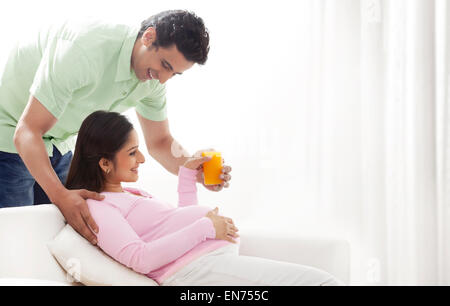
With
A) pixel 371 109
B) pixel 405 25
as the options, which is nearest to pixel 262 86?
pixel 371 109

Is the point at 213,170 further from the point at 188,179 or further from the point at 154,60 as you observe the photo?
the point at 154,60

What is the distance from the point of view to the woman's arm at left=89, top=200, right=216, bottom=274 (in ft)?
3.77

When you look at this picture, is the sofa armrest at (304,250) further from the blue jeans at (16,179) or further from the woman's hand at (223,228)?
the blue jeans at (16,179)

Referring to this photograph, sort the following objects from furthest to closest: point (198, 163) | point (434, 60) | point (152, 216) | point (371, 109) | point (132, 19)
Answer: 1. point (132, 19)
2. point (371, 109)
3. point (434, 60)
4. point (198, 163)
5. point (152, 216)

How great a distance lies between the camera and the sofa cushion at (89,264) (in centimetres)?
114

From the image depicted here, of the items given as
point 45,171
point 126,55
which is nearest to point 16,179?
point 45,171

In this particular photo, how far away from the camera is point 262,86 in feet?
7.25

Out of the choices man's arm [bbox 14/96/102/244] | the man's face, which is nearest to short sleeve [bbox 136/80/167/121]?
the man's face

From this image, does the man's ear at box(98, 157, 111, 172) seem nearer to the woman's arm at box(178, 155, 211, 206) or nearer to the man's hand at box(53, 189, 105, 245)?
the man's hand at box(53, 189, 105, 245)

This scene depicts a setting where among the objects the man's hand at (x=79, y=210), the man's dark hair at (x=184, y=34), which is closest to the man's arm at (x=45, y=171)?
the man's hand at (x=79, y=210)

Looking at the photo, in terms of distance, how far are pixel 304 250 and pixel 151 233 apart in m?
0.42

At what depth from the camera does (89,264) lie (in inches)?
45.0
